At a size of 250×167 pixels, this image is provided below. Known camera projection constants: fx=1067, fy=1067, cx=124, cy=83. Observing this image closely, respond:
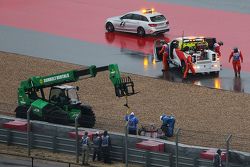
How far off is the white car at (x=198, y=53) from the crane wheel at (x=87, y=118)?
34.1 feet

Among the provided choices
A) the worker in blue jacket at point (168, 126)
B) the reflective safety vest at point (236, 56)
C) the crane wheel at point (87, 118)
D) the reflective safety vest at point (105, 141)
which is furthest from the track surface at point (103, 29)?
Result: the reflective safety vest at point (105, 141)

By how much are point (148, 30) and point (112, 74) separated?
19.4 metres

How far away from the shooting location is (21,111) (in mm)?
39969

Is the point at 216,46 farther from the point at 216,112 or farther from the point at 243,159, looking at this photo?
the point at 243,159

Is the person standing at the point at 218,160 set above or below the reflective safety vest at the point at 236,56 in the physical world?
below

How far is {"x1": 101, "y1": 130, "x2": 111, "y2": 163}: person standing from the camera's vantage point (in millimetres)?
35875

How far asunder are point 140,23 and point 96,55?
4970 millimetres

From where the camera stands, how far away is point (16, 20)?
6153 centimetres

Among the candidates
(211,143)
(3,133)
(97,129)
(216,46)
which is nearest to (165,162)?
(211,143)

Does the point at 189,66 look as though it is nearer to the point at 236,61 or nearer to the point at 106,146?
the point at 236,61

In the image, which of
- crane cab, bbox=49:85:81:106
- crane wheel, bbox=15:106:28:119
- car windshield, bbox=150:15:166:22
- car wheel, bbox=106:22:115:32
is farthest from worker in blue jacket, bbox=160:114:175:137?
car wheel, bbox=106:22:115:32

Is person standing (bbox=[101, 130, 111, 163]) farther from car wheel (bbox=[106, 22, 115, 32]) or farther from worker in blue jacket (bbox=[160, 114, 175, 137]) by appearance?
car wheel (bbox=[106, 22, 115, 32])

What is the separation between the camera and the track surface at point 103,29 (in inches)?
2058

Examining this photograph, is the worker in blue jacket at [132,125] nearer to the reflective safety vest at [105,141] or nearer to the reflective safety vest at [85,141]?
the reflective safety vest at [105,141]
